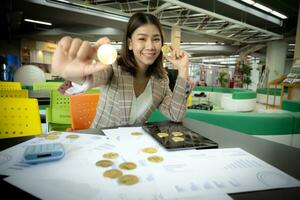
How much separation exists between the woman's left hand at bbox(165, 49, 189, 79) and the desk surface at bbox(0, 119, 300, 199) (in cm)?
42

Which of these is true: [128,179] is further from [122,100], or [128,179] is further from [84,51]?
[122,100]

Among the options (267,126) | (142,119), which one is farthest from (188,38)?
(142,119)

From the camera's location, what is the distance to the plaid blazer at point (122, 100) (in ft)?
4.57

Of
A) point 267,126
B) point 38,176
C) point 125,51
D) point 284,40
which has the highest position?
point 284,40

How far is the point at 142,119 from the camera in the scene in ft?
4.82

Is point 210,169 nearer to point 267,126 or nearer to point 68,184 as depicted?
point 68,184

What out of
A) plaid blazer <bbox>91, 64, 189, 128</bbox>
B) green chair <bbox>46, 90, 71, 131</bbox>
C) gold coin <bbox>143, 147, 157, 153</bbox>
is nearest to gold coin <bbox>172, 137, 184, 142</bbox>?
gold coin <bbox>143, 147, 157, 153</bbox>

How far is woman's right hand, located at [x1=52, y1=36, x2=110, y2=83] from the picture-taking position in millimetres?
1042

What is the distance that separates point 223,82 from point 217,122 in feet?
42.1

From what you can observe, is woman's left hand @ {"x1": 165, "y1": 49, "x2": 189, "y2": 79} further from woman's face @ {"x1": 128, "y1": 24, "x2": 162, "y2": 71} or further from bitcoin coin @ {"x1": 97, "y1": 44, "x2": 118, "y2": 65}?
bitcoin coin @ {"x1": 97, "y1": 44, "x2": 118, "y2": 65}

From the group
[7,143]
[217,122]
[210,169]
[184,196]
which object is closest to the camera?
[184,196]

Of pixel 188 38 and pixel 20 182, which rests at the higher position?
pixel 188 38

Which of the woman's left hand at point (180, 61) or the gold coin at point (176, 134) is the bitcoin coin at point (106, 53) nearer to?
the gold coin at point (176, 134)

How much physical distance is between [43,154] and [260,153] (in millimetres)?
834
